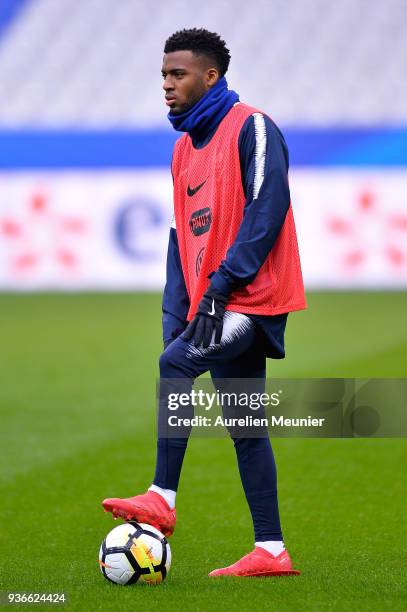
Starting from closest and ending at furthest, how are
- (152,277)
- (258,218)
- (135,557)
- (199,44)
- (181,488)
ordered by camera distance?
(258,218)
(135,557)
(199,44)
(181,488)
(152,277)

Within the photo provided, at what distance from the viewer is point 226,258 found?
13.5ft

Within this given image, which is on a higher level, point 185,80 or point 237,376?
point 185,80

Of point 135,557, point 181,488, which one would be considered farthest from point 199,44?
point 181,488

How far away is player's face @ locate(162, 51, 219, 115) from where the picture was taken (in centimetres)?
432

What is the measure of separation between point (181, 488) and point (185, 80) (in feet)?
9.15

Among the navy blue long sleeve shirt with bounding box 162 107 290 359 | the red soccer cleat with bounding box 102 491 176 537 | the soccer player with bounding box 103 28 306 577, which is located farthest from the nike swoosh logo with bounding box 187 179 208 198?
the red soccer cleat with bounding box 102 491 176 537

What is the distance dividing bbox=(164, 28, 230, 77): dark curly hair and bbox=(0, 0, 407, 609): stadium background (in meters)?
1.94

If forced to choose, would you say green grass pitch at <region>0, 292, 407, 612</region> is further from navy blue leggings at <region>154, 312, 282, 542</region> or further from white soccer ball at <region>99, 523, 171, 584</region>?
navy blue leggings at <region>154, 312, 282, 542</region>

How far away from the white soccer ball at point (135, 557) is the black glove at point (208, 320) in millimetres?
756

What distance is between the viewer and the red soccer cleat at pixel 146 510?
409cm

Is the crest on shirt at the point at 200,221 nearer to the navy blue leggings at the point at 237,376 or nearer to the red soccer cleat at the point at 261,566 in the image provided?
the navy blue leggings at the point at 237,376

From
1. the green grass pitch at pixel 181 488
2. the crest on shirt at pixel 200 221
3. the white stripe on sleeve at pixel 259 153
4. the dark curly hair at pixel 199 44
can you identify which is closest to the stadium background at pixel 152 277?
the green grass pitch at pixel 181 488

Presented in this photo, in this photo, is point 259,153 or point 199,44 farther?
point 199,44

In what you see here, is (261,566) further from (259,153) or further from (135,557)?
(259,153)
